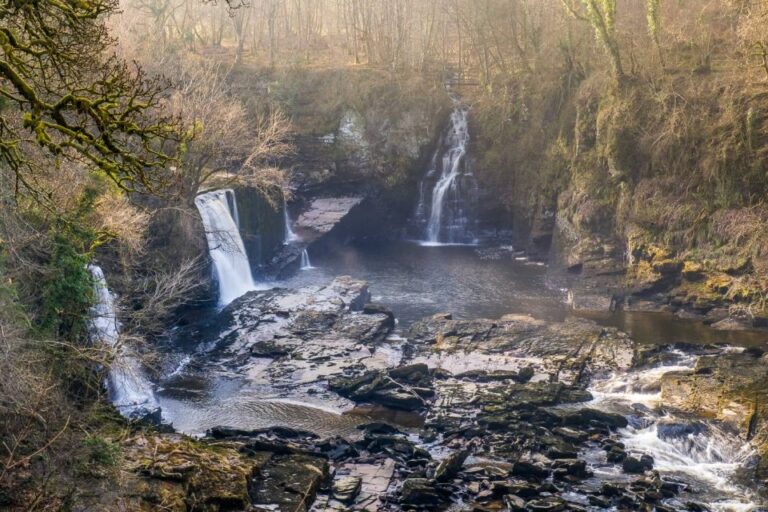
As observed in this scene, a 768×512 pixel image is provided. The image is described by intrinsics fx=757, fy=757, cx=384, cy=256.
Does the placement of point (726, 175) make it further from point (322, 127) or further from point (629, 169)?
point (322, 127)

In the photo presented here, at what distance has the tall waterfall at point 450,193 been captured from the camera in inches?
1628

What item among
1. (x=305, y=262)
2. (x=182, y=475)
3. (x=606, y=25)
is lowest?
(x=305, y=262)

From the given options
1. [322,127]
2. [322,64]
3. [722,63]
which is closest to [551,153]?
[722,63]

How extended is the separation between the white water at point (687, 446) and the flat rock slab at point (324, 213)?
2031cm

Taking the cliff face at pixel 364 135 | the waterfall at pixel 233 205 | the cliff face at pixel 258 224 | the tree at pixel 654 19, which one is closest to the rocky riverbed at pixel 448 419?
the waterfall at pixel 233 205

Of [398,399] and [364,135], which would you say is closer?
[398,399]

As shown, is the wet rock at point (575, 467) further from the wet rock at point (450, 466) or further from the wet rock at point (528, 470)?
the wet rock at point (450, 466)

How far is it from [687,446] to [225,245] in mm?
19651

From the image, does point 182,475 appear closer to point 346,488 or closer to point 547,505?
point 346,488

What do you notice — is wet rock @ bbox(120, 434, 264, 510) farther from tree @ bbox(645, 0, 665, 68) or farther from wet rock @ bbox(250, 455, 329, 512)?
tree @ bbox(645, 0, 665, 68)

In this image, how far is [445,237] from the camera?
1634 inches

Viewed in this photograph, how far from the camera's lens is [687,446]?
60.1ft

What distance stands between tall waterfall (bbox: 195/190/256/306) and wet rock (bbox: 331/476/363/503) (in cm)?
1486

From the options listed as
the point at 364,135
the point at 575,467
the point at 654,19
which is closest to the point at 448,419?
the point at 575,467
